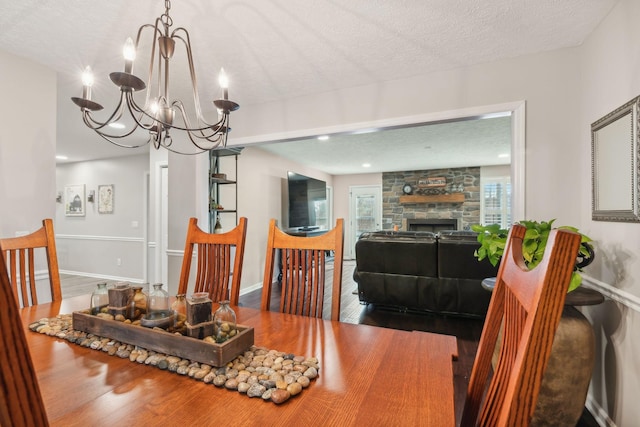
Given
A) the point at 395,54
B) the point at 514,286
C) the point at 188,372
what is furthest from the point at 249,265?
the point at 514,286

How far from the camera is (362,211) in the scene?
871 centimetres

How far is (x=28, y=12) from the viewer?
1.74 metres

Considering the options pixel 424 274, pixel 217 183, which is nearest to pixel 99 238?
pixel 217 183

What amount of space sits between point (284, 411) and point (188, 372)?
32cm

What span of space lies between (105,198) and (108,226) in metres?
0.53

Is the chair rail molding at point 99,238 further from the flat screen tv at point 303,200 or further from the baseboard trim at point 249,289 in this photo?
the flat screen tv at point 303,200

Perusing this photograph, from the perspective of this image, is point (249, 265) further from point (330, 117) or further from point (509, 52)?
point (509, 52)

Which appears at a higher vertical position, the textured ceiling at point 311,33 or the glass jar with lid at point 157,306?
the textured ceiling at point 311,33

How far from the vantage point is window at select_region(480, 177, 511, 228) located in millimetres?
7062

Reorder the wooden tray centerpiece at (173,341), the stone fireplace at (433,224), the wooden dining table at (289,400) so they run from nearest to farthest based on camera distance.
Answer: the wooden dining table at (289,400)
the wooden tray centerpiece at (173,341)
the stone fireplace at (433,224)

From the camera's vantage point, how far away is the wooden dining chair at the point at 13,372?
0.34 metres

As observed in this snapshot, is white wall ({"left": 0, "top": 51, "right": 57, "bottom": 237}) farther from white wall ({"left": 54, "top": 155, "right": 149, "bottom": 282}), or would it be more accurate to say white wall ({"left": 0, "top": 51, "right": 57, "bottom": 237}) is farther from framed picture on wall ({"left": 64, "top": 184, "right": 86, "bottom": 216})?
framed picture on wall ({"left": 64, "top": 184, "right": 86, "bottom": 216})

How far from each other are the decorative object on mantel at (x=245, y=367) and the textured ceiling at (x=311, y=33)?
172cm

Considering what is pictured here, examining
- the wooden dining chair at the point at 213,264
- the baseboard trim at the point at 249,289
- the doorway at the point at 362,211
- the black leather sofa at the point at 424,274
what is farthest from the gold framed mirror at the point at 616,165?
the doorway at the point at 362,211
